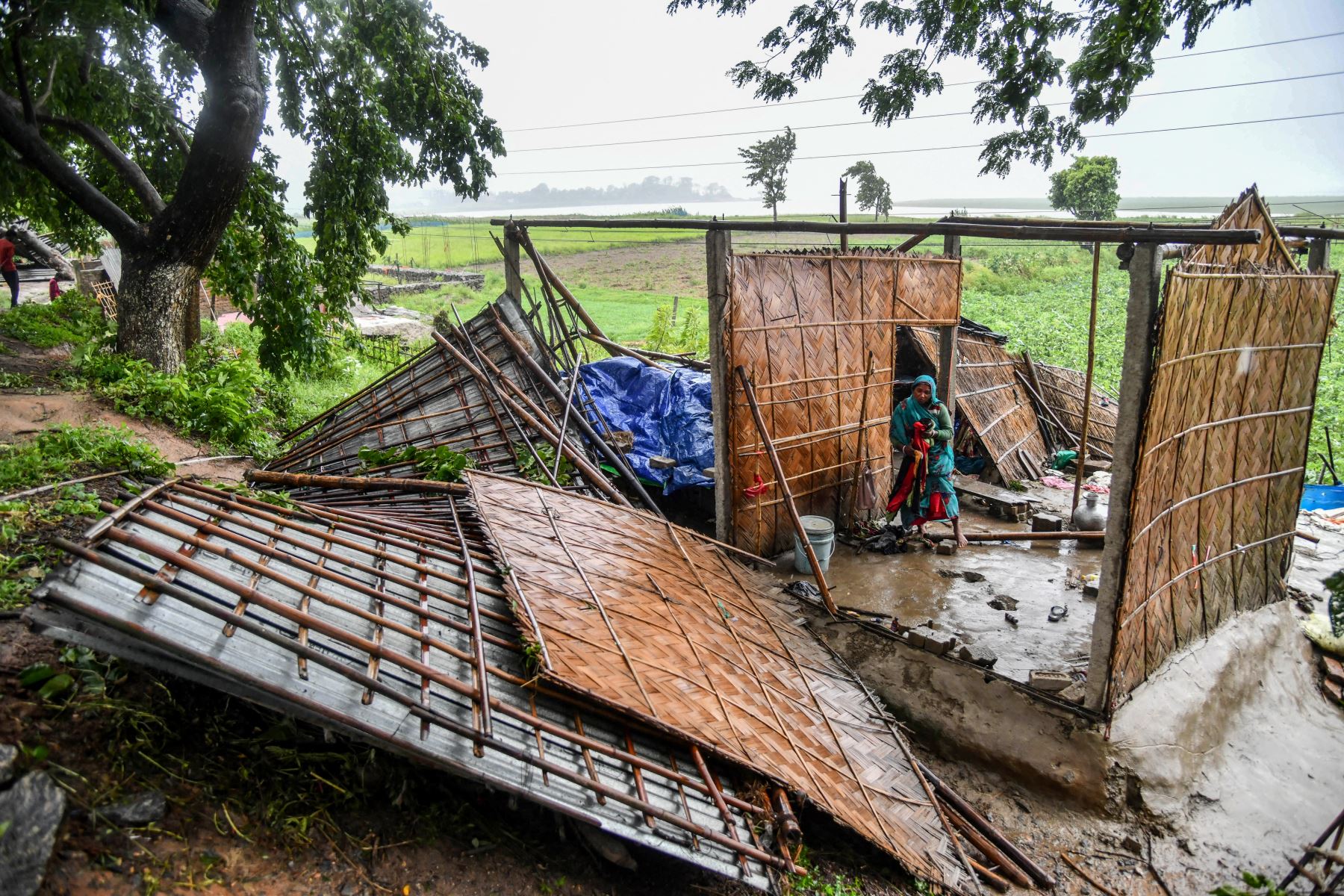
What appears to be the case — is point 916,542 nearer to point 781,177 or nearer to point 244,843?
point 244,843

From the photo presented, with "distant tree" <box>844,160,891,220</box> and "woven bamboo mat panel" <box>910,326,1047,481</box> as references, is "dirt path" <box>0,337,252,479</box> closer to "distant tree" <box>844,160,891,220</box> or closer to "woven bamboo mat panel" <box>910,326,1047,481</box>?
"woven bamboo mat panel" <box>910,326,1047,481</box>

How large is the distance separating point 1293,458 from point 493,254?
39522 mm

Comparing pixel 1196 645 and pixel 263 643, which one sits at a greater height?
pixel 263 643

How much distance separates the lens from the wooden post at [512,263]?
7789 millimetres

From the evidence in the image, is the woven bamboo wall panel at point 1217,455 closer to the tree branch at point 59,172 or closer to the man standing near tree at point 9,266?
the tree branch at point 59,172

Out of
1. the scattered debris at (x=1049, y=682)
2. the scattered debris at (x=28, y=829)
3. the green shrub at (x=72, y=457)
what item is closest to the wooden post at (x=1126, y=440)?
the scattered debris at (x=1049, y=682)

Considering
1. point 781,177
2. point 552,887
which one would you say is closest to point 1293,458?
point 552,887

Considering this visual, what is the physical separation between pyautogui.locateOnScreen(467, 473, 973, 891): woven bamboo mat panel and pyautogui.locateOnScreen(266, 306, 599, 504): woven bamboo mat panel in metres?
1.24

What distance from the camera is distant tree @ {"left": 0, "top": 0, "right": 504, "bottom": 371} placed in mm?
6605

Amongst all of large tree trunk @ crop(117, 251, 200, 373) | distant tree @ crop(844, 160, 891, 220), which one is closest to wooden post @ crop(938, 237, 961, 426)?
large tree trunk @ crop(117, 251, 200, 373)

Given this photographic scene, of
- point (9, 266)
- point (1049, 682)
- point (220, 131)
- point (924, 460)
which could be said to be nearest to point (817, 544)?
point (924, 460)

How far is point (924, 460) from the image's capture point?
6.52m

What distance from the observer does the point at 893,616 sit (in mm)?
5441

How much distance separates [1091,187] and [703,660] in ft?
135
